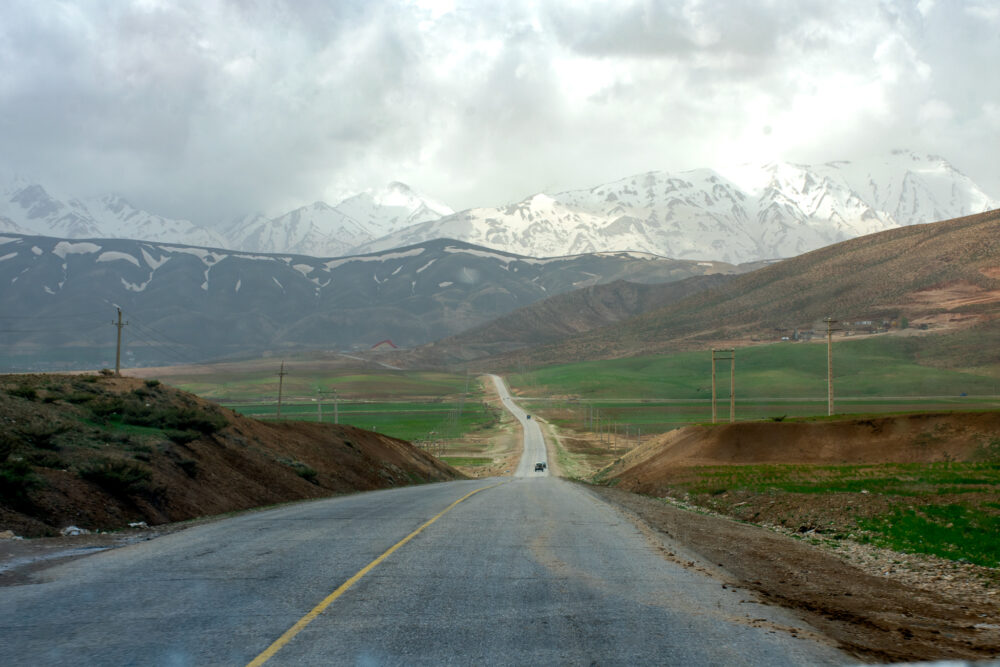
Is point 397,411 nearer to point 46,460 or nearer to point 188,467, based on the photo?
point 188,467

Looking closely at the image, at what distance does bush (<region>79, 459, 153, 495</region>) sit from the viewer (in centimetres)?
2067

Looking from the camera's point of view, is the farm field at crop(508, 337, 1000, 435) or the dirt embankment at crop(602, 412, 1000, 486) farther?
the farm field at crop(508, 337, 1000, 435)

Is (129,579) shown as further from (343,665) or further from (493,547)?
(493,547)

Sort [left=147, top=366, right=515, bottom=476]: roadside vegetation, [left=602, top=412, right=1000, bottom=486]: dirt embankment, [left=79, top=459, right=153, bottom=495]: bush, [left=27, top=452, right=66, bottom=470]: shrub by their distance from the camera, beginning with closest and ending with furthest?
[left=27, top=452, right=66, bottom=470]: shrub → [left=79, top=459, right=153, bottom=495]: bush → [left=602, top=412, right=1000, bottom=486]: dirt embankment → [left=147, top=366, right=515, bottom=476]: roadside vegetation

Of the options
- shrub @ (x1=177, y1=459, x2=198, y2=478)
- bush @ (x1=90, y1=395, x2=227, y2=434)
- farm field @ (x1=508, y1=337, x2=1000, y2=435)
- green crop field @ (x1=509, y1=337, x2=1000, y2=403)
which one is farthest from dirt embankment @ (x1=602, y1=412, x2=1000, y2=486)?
green crop field @ (x1=509, y1=337, x2=1000, y2=403)

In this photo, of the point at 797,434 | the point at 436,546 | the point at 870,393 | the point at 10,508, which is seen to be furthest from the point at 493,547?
the point at 870,393

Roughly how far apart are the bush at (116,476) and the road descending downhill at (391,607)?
635cm

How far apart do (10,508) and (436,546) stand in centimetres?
986

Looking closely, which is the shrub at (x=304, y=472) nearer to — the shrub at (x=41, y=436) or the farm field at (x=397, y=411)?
the shrub at (x=41, y=436)

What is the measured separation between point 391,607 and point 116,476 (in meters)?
14.1

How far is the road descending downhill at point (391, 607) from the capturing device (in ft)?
25.6

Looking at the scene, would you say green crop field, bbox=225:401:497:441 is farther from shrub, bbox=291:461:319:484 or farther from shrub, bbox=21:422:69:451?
shrub, bbox=21:422:69:451

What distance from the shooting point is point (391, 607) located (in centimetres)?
942

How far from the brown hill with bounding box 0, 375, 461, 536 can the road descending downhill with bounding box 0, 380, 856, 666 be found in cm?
529
